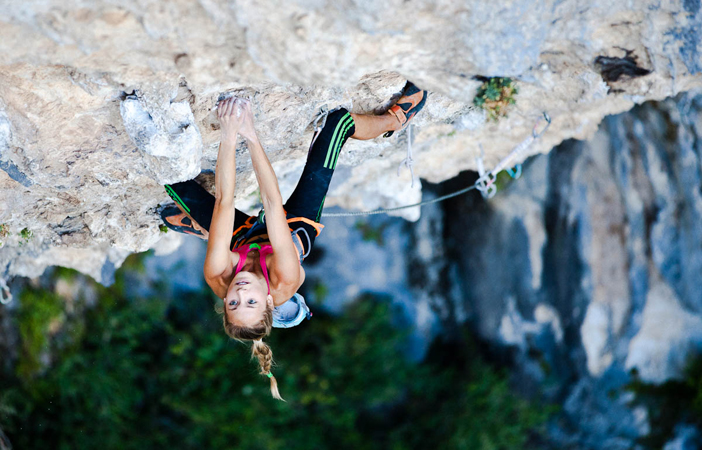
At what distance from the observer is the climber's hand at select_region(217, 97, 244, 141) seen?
8.31 ft

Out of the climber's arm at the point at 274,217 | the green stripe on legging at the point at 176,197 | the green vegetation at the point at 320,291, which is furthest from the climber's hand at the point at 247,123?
the green vegetation at the point at 320,291

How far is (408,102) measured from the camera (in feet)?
10.6

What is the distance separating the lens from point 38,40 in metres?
2.03

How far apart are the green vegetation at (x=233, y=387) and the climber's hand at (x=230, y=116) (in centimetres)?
481

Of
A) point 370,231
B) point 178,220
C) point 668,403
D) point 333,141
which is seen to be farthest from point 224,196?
point 668,403

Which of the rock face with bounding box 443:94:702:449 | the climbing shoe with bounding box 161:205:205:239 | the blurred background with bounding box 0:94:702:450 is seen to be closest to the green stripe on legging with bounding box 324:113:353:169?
the climbing shoe with bounding box 161:205:205:239

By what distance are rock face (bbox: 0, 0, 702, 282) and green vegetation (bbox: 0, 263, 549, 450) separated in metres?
3.58

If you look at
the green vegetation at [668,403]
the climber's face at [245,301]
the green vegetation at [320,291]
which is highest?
the green vegetation at [320,291]

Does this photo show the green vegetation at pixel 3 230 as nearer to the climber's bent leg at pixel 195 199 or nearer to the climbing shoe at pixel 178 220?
the climbing shoe at pixel 178 220

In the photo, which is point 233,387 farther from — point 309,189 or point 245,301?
point 245,301

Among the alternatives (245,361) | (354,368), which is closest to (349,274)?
(354,368)

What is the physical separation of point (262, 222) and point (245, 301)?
60 cm

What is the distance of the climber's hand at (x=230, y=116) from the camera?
2534 millimetres

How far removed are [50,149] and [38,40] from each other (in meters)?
0.83
